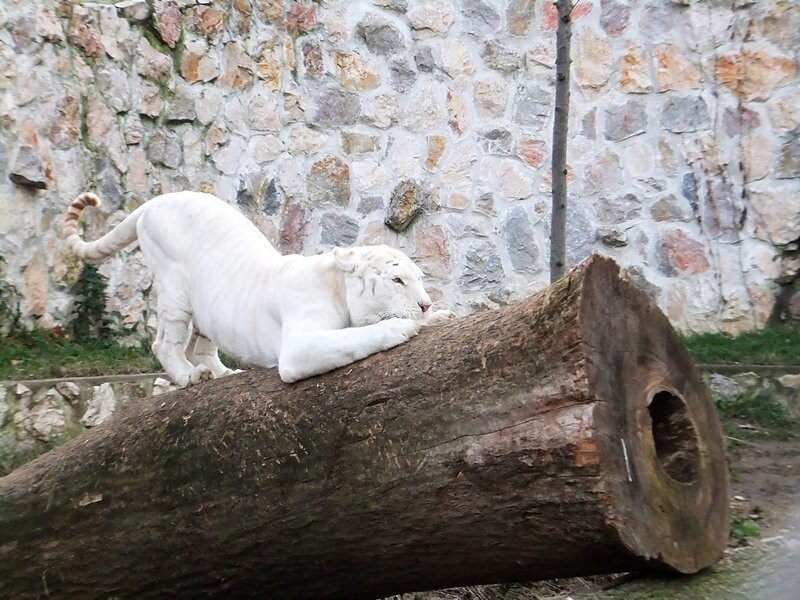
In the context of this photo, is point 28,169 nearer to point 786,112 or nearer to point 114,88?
point 114,88

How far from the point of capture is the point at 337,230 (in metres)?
6.96

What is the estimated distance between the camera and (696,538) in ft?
8.98

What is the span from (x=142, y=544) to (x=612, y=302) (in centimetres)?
195

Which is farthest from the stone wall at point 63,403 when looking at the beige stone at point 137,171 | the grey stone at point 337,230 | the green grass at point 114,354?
the grey stone at point 337,230

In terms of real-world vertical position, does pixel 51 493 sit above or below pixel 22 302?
below

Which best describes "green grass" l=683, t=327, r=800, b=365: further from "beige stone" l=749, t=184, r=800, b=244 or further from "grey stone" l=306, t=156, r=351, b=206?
"grey stone" l=306, t=156, r=351, b=206

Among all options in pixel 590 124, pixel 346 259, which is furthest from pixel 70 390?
pixel 590 124

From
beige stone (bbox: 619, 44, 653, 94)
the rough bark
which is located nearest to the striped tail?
the rough bark

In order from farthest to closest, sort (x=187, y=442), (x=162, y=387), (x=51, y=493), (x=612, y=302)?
1. (x=162, y=387)
2. (x=51, y=493)
3. (x=187, y=442)
4. (x=612, y=302)

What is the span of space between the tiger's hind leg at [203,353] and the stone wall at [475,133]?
6.28ft

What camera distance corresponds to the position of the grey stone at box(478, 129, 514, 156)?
7.08 meters

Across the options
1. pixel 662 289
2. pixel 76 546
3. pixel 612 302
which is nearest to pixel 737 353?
pixel 662 289

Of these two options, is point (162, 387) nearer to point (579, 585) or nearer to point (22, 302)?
point (22, 302)

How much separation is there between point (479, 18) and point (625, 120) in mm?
1347
